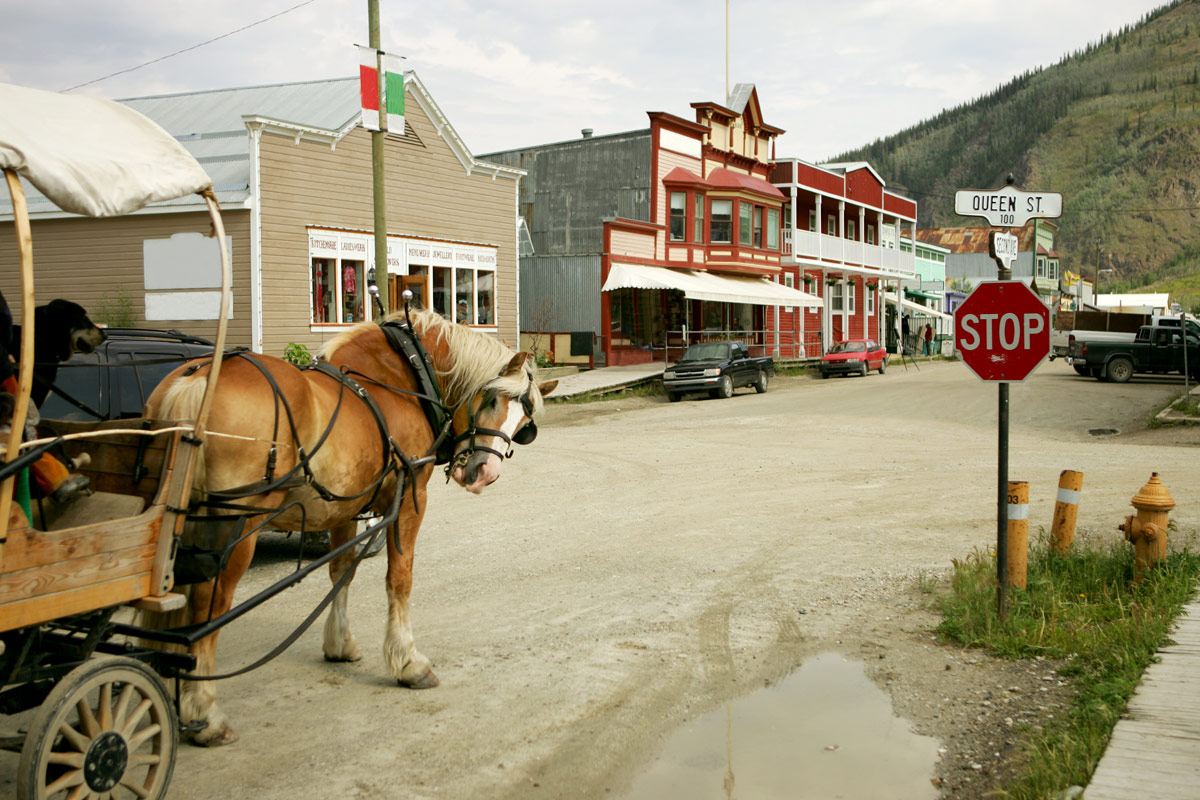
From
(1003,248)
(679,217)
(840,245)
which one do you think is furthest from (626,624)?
(840,245)

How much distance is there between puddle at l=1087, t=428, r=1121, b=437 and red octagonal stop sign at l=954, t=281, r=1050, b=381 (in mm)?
14864

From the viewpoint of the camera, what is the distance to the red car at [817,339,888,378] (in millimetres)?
35781

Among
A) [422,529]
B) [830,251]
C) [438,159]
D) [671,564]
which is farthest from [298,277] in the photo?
[830,251]

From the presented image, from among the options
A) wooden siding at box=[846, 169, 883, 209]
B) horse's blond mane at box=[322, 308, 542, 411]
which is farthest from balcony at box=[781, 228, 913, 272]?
horse's blond mane at box=[322, 308, 542, 411]

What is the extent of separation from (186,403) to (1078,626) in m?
5.47

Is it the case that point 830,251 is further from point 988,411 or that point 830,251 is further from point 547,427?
point 547,427

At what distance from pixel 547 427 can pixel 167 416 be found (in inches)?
648

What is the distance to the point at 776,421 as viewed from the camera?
2111 centimetres

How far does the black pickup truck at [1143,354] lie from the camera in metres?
30.2

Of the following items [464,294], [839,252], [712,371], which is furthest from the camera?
[839,252]

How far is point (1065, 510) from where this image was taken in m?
7.88

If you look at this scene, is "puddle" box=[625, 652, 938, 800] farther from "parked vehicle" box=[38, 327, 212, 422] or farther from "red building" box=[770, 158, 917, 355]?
"red building" box=[770, 158, 917, 355]

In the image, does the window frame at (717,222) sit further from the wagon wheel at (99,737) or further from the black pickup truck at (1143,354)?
the wagon wheel at (99,737)

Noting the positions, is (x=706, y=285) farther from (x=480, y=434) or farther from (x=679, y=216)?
(x=480, y=434)
